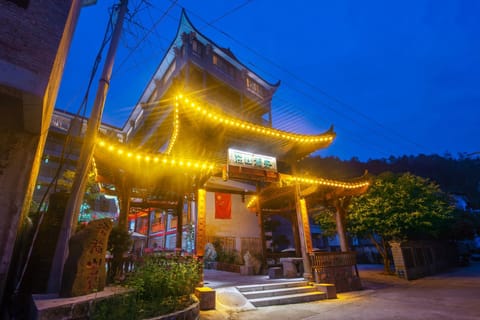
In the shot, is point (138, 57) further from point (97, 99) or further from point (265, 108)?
point (265, 108)

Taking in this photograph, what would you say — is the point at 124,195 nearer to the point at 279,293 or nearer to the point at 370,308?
the point at 279,293

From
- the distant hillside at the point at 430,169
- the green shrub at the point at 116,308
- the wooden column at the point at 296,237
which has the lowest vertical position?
the green shrub at the point at 116,308

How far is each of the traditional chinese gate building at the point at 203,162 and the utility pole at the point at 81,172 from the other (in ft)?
2.90

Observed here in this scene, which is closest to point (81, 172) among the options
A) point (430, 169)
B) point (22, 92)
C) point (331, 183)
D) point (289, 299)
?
point (22, 92)

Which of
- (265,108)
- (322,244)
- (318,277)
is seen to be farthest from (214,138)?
(322,244)

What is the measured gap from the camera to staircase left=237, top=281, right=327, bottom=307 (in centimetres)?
762

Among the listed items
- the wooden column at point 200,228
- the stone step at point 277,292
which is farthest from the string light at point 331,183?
the stone step at point 277,292

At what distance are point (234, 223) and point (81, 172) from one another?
15.8 m

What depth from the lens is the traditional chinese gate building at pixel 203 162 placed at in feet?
26.9

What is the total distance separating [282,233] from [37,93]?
74.0ft

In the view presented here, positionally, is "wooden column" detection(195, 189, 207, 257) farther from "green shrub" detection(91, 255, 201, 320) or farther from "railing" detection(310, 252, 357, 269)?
"railing" detection(310, 252, 357, 269)

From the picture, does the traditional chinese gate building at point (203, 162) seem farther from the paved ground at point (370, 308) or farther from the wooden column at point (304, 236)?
the paved ground at point (370, 308)

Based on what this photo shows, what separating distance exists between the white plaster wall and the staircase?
10507 mm

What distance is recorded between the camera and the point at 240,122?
30.4 ft
